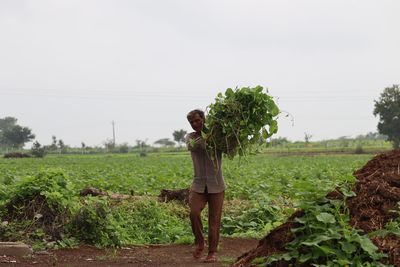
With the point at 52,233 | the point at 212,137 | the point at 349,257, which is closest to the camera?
the point at 349,257

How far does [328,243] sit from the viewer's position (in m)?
4.86

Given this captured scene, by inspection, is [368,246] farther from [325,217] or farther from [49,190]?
[49,190]

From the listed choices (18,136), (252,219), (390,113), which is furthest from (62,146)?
(252,219)

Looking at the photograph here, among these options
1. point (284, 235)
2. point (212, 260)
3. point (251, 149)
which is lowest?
point (212, 260)

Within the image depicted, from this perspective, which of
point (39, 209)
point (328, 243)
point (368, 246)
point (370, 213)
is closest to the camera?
point (368, 246)

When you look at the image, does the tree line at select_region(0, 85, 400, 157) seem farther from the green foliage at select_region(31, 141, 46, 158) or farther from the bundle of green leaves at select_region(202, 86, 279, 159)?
the bundle of green leaves at select_region(202, 86, 279, 159)

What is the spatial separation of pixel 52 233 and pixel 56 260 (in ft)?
4.21

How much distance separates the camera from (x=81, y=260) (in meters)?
7.45

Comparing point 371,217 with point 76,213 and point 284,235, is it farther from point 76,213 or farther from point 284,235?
point 76,213

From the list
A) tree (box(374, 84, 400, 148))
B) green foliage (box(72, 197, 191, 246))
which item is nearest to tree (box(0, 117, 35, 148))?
tree (box(374, 84, 400, 148))

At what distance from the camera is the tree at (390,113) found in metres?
64.8

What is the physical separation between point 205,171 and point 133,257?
1.75m

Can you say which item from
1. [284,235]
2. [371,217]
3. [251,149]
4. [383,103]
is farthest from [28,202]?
[383,103]

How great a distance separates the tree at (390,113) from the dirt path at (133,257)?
58.8 meters
